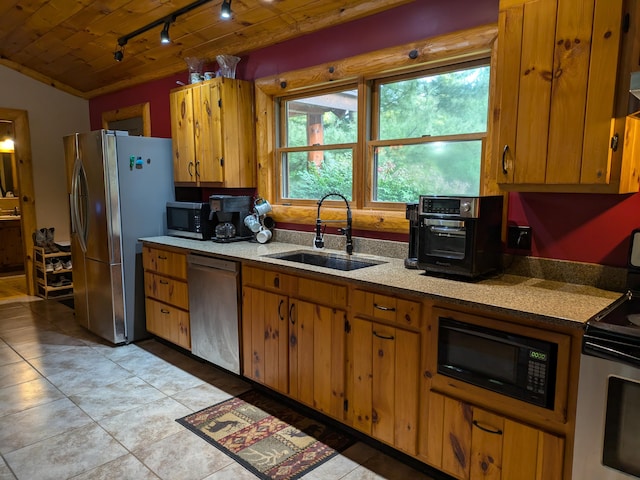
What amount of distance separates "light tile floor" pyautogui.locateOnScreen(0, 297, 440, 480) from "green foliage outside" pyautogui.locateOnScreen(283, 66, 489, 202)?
60.2 inches

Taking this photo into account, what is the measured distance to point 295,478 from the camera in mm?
2125

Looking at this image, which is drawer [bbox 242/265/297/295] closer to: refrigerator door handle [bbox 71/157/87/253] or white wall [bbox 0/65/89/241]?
refrigerator door handle [bbox 71/157/87/253]

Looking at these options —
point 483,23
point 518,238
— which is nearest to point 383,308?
point 518,238

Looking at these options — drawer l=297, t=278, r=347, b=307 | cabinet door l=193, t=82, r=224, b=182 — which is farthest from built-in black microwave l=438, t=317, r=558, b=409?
cabinet door l=193, t=82, r=224, b=182

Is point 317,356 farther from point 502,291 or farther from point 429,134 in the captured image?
point 429,134

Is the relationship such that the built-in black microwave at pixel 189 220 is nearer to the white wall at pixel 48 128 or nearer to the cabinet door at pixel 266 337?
the cabinet door at pixel 266 337

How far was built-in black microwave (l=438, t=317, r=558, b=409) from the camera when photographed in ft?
5.41

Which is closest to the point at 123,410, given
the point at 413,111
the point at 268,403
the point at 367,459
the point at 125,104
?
the point at 268,403

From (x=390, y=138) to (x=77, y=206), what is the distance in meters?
2.81

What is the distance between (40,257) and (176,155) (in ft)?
8.36

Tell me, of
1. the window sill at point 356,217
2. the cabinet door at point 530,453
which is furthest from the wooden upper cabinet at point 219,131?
the cabinet door at point 530,453

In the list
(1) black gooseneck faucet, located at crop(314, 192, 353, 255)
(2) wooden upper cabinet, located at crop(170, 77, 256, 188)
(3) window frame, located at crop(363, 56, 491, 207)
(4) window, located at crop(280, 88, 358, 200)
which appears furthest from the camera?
(2) wooden upper cabinet, located at crop(170, 77, 256, 188)

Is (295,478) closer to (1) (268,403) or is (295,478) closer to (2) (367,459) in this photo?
(2) (367,459)

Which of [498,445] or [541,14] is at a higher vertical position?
[541,14]
